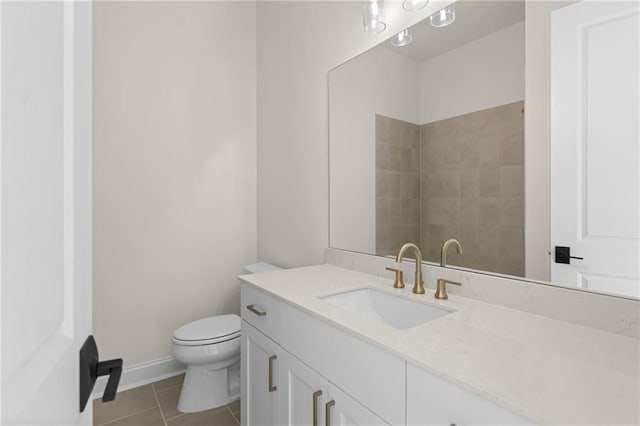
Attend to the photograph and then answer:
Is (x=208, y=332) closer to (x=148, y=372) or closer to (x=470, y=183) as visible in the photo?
(x=148, y=372)

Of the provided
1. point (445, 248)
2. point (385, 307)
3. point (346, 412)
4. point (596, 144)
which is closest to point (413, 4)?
point (596, 144)

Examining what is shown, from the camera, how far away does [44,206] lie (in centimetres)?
35

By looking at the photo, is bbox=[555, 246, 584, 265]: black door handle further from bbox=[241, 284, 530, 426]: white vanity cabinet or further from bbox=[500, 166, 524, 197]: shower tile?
bbox=[241, 284, 530, 426]: white vanity cabinet

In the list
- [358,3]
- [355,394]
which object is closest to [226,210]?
[358,3]

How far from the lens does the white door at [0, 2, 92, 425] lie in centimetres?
27

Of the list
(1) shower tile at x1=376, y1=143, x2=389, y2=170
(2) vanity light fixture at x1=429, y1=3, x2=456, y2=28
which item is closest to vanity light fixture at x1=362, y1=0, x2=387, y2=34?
(2) vanity light fixture at x1=429, y1=3, x2=456, y2=28

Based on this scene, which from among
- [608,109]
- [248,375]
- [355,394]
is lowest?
[248,375]

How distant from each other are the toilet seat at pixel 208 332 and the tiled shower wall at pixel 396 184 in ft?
3.28

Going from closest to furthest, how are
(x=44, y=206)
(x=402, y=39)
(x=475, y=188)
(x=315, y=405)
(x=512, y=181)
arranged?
(x=44, y=206) → (x=315, y=405) → (x=512, y=181) → (x=475, y=188) → (x=402, y=39)

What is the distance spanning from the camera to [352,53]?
5.62 feet

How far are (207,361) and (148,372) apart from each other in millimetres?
653

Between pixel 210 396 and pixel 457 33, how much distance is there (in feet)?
7.19

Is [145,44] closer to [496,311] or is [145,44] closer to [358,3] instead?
[358,3]

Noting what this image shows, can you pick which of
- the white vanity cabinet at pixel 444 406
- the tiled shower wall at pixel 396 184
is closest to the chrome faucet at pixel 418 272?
the tiled shower wall at pixel 396 184
